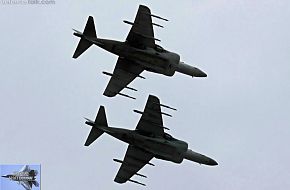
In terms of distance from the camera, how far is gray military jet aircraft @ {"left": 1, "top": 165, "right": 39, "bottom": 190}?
138 metres

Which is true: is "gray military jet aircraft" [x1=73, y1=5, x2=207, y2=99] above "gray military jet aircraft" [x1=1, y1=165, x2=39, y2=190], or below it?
above

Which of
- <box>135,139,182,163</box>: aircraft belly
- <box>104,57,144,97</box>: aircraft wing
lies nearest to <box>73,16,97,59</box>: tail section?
<box>104,57,144,97</box>: aircraft wing

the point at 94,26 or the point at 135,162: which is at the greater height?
the point at 94,26

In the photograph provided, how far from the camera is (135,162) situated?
450ft

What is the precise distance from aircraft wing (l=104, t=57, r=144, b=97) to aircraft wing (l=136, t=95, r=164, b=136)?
3.84m

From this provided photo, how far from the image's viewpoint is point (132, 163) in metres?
137

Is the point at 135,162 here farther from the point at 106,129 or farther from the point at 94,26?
the point at 94,26

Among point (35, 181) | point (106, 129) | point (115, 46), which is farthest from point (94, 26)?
point (35, 181)

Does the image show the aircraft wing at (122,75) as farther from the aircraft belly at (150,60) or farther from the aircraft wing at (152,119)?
the aircraft wing at (152,119)

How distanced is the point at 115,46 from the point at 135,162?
51.3ft

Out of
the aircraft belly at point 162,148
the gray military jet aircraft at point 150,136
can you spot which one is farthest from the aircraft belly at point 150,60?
the aircraft belly at point 162,148

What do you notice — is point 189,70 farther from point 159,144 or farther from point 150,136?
point 159,144

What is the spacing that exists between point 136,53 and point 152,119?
8043mm

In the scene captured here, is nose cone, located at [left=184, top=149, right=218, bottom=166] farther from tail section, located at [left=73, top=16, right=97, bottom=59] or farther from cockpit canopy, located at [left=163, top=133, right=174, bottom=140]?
tail section, located at [left=73, top=16, right=97, bottom=59]
